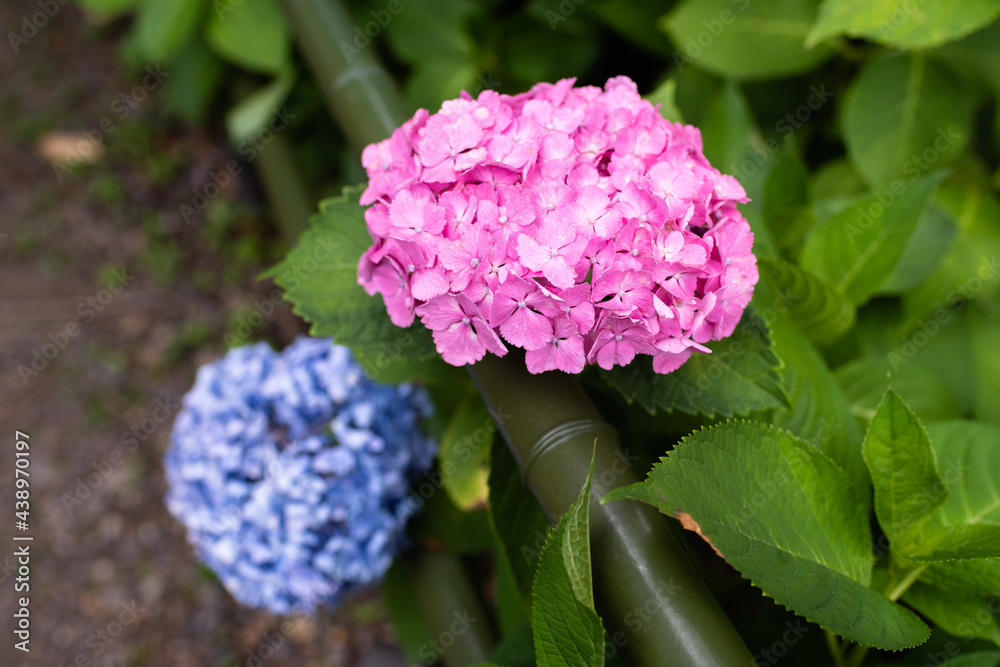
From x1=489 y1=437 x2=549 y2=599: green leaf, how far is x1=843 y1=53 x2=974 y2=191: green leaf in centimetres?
114

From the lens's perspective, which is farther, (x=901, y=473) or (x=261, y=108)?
(x=261, y=108)

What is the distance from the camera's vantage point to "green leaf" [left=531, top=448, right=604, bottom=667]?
726mm

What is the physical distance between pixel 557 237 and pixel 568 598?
15.4 inches

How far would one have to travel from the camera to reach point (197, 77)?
108 inches

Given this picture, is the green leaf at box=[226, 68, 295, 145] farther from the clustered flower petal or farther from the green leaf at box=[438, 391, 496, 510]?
the clustered flower petal

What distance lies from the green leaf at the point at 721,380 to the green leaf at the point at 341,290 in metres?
0.30

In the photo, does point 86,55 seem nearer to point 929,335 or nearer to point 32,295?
point 32,295

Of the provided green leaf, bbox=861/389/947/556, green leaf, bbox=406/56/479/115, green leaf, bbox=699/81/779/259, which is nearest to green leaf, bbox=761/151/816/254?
green leaf, bbox=699/81/779/259

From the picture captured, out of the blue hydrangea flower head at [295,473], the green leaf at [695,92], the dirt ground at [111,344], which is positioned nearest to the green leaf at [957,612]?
the blue hydrangea flower head at [295,473]

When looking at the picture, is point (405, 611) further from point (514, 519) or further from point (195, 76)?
point (195, 76)

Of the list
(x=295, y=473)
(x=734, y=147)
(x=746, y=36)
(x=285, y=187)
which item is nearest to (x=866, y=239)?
(x=734, y=147)

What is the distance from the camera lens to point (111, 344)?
2.85 metres

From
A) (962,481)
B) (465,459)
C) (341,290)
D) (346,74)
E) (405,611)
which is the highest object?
(346,74)

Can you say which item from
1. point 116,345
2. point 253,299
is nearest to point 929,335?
point 253,299
